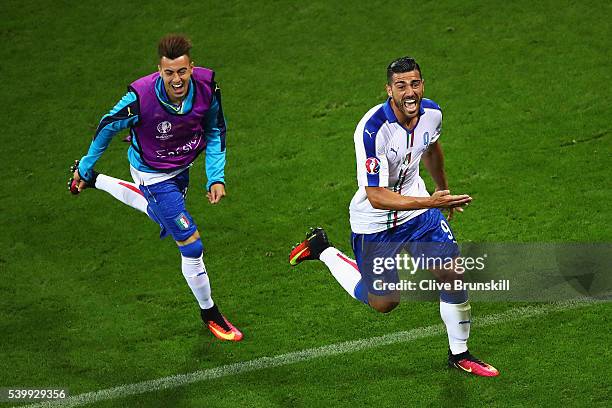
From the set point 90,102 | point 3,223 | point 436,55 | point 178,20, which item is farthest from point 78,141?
point 436,55

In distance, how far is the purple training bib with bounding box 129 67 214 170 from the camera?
263 inches

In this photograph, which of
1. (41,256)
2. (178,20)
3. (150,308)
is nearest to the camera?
(150,308)

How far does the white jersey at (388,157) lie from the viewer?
19.9ft

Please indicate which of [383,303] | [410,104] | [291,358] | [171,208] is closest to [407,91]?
[410,104]

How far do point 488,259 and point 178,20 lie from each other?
513 cm

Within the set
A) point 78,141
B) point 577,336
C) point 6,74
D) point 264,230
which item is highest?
point 6,74

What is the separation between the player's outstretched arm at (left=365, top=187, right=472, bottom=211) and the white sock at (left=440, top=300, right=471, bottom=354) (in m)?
0.77

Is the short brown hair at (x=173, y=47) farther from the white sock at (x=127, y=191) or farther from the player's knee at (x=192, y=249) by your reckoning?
the white sock at (x=127, y=191)

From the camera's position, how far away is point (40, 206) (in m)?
8.88

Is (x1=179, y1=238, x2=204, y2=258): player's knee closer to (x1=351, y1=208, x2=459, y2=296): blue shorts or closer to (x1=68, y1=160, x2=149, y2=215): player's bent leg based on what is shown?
(x1=68, y1=160, x2=149, y2=215): player's bent leg

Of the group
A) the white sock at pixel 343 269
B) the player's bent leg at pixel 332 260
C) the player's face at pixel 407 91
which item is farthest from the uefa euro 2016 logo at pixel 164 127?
the player's face at pixel 407 91

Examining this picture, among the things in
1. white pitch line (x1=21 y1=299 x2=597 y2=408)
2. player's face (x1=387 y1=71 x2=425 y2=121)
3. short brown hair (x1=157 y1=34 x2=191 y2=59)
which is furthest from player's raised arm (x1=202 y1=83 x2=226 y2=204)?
player's face (x1=387 y1=71 x2=425 y2=121)

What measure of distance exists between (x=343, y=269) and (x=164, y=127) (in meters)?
1.59

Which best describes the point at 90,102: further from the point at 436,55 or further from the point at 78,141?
the point at 436,55
